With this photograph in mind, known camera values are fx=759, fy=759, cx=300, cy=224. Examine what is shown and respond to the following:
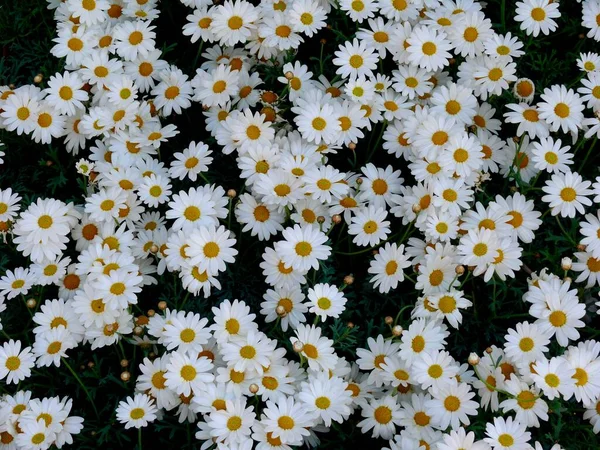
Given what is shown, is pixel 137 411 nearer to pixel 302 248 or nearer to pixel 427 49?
pixel 302 248

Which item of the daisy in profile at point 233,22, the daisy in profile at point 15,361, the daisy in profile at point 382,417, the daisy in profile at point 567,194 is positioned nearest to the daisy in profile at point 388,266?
the daisy in profile at point 382,417

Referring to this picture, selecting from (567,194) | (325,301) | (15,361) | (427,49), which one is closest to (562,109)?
(567,194)

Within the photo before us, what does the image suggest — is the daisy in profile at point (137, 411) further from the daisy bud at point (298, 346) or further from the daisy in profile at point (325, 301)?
the daisy in profile at point (325, 301)

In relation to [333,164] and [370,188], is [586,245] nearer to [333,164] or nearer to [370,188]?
[370,188]

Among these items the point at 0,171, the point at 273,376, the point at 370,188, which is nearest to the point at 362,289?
the point at 370,188

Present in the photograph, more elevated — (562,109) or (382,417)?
(562,109)

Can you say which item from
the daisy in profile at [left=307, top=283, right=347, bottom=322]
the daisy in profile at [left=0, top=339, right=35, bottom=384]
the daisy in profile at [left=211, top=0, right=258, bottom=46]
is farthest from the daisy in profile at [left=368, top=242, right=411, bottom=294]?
the daisy in profile at [left=0, top=339, right=35, bottom=384]
